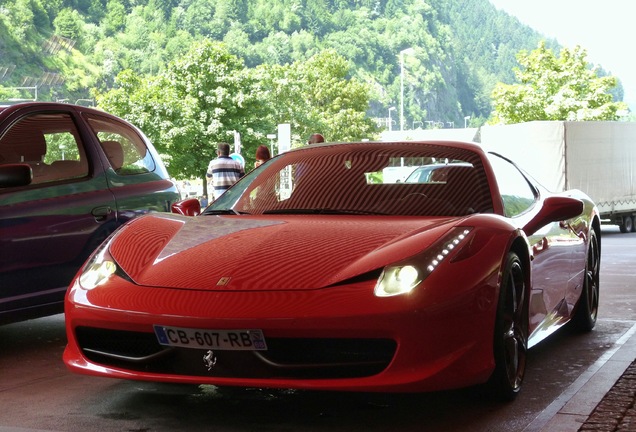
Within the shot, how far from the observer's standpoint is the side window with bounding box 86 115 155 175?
728cm

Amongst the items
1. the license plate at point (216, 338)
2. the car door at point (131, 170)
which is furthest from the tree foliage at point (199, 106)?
the license plate at point (216, 338)

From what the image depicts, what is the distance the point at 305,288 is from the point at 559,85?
7310 cm

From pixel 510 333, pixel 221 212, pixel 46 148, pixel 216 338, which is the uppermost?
pixel 46 148

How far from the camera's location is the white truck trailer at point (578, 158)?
2577 centimetres

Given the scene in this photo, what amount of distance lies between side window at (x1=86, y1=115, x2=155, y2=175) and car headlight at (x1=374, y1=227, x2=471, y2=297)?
141 inches

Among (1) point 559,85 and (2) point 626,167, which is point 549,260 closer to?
(2) point 626,167

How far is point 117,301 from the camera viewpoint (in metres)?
4.24

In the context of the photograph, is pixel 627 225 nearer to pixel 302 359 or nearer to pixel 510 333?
pixel 510 333

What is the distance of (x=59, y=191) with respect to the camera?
262 inches

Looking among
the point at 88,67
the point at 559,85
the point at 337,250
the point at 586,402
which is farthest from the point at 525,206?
the point at 88,67

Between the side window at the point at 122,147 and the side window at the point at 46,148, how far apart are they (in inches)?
8.5

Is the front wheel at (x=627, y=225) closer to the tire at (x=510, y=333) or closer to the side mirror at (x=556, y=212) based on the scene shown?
the side mirror at (x=556, y=212)

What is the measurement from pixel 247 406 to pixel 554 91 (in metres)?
72.4

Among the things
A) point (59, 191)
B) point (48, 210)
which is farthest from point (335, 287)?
point (59, 191)
